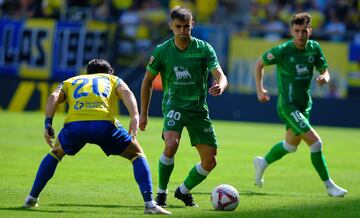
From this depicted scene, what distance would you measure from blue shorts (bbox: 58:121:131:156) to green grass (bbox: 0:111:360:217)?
0.72 metres

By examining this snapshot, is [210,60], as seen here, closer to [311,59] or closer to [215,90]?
[215,90]

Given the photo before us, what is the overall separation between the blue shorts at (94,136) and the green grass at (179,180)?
723mm

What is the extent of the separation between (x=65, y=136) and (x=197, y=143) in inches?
65.3

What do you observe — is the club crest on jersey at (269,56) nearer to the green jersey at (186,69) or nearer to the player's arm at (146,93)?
the green jersey at (186,69)

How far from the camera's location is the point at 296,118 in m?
12.4

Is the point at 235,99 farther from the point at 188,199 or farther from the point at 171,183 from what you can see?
the point at 188,199

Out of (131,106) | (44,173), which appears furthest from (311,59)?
(44,173)

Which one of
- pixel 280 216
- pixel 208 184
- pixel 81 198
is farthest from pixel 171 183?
pixel 280 216

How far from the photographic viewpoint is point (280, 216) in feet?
31.6

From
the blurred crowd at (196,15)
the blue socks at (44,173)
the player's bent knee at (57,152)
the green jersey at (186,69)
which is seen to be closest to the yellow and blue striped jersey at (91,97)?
the player's bent knee at (57,152)

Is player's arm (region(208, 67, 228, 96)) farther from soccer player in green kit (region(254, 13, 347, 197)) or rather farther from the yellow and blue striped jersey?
soccer player in green kit (region(254, 13, 347, 197))

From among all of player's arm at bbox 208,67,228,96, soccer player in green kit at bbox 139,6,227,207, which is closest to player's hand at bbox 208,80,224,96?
player's arm at bbox 208,67,228,96

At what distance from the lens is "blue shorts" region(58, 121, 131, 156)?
946 centimetres

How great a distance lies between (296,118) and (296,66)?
0.79 metres
